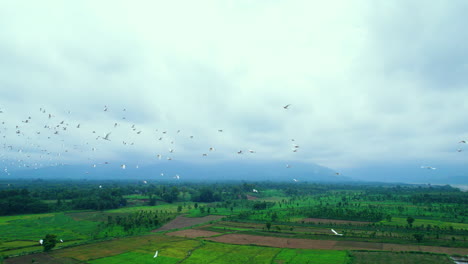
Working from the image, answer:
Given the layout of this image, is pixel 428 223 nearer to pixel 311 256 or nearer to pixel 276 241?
pixel 276 241

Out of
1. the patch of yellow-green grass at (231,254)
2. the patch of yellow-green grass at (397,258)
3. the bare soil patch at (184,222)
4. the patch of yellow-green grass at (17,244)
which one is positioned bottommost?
the bare soil patch at (184,222)

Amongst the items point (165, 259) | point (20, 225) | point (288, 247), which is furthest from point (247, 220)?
point (20, 225)

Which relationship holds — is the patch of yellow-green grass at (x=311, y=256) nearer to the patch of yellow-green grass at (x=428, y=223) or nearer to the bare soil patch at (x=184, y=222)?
the patch of yellow-green grass at (x=428, y=223)

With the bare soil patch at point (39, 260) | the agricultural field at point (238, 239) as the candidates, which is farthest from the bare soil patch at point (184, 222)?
the bare soil patch at point (39, 260)

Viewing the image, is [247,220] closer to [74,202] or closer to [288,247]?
[288,247]

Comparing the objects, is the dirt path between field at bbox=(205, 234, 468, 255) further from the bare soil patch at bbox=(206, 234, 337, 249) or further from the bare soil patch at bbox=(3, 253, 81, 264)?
the bare soil patch at bbox=(3, 253, 81, 264)
